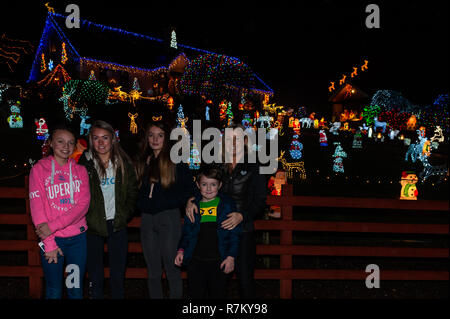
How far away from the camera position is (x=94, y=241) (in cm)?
347

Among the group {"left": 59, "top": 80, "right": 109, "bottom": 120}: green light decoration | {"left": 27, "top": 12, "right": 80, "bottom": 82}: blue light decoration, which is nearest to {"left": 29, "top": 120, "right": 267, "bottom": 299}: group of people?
{"left": 59, "top": 80, "right": 109, "bottom": 120}: green light decoration

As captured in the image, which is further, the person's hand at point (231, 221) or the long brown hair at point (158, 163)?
the long brown hair at point (158, 163)

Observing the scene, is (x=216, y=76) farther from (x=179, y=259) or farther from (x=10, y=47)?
(x=179, y=259)

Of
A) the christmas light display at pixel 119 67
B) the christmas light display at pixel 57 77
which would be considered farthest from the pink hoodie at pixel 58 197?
the christmas light display at pixel 119 67

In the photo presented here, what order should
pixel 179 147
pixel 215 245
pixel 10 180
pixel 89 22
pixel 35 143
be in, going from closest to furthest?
pixel 215 245 < pixel 179 147 < pixel 10 180 < pixel 35 143 < pixel 89 22

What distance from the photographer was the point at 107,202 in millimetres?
3518

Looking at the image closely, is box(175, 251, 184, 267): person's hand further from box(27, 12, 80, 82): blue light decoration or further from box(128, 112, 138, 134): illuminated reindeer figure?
box(27, 12, 80, 82): blue light decoration

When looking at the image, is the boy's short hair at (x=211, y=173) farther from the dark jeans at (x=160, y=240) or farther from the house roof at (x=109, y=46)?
the house roof at (x=109, y=46)

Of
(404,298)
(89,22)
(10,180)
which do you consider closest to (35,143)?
(10,180)

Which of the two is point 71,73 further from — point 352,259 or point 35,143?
point 352,259

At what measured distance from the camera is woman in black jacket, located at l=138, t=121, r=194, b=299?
353 cm

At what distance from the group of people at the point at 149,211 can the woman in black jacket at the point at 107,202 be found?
1 centimetres

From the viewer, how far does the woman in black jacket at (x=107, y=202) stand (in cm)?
346

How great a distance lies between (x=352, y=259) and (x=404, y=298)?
1478mm
